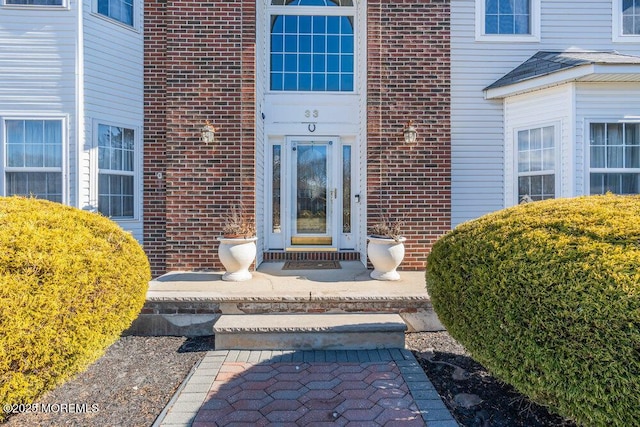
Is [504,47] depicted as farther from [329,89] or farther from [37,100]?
[37,100]

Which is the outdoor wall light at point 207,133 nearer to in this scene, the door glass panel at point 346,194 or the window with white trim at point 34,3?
the door glass panel at point 346,194

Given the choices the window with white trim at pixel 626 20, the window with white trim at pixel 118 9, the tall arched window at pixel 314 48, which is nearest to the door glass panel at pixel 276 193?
the tall arched window at pixel 314 48

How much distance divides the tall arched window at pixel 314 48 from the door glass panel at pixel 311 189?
121 cm

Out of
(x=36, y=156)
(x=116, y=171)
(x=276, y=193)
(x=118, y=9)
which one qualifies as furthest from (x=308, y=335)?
(x=118, y=9)

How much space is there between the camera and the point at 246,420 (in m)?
2.62

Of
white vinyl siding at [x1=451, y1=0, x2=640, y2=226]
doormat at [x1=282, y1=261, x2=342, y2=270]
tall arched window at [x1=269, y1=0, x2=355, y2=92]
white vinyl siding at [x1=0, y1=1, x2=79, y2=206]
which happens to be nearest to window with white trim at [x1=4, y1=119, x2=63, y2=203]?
white vinyl siding at [x1=0, y1=1, x2=79, y2=206]

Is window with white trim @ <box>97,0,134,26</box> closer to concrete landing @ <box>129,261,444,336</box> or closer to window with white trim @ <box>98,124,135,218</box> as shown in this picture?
window with white trim @ <box>98,124,135,218</box>

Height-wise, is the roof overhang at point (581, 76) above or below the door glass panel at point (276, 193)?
above

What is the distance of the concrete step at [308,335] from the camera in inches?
148

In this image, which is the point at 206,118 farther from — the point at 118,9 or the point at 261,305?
the point at 261,305

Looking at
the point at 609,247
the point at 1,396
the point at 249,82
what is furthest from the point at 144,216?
the point at 609,247

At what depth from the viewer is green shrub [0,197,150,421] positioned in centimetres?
217

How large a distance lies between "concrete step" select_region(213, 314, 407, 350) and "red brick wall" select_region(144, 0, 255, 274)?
2030 millimetres

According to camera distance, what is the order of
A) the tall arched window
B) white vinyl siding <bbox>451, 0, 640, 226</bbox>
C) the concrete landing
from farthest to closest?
the tall arched window, white vinyl siding <bbox>451, 0, 640, 226</bbox>, the concrete landing
